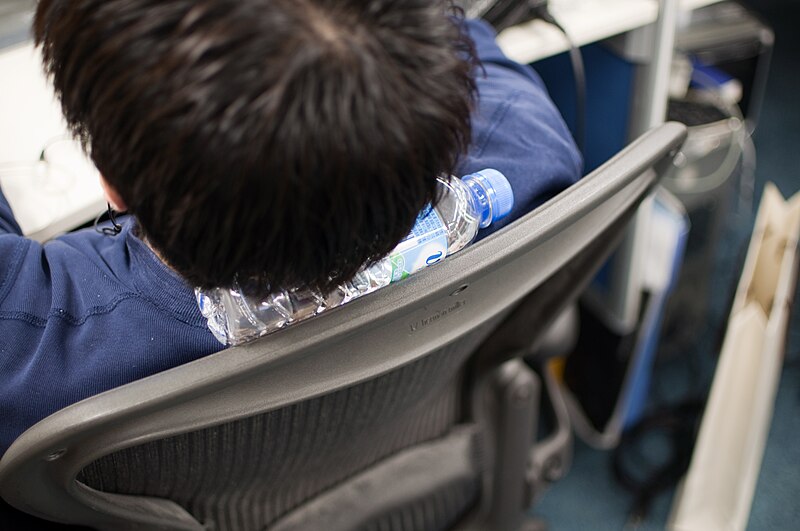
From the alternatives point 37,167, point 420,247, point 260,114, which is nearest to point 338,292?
point 420,247

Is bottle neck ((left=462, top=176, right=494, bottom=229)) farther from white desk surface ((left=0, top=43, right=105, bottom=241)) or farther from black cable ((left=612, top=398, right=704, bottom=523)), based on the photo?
black cable ((left=612, top=398, right=704, bottom=523))

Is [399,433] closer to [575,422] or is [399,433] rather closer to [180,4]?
[180,4]

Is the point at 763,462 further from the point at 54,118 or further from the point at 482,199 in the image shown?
the point at 54,118

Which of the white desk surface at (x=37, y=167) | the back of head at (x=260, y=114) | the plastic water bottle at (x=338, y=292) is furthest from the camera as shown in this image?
the white desk surface at (x=37, y=167)

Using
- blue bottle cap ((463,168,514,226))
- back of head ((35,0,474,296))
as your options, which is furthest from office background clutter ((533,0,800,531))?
back of head ((35,0,474,296))

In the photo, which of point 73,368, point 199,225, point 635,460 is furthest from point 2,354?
point 635,460

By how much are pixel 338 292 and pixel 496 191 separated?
15 cm

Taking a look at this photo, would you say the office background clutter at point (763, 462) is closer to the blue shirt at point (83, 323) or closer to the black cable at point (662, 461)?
the black cable at point (662, 461)

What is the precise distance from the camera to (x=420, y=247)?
52 cm

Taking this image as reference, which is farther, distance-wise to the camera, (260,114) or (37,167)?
(37,167)

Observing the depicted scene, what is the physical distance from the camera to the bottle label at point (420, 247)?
20.2 inches

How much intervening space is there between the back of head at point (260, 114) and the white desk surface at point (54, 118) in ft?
0.73

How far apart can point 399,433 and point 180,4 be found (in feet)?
1.41

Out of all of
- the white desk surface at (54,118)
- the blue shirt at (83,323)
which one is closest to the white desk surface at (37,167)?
the white desk surface at (54,118)
